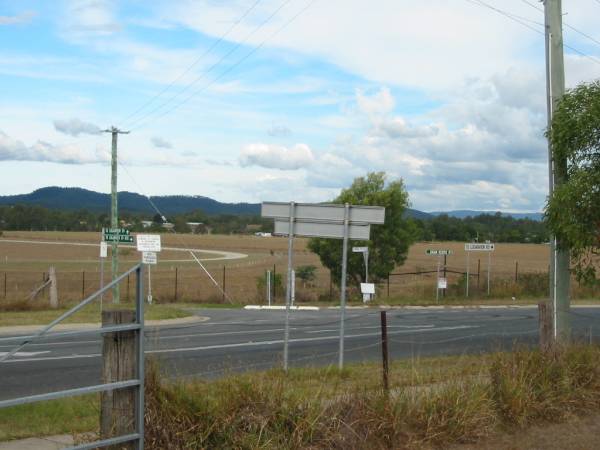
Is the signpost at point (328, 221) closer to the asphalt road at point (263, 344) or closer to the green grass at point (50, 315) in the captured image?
the asphalt road at point (263, 344)

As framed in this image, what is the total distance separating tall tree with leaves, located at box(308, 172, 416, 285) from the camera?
43.1 metres

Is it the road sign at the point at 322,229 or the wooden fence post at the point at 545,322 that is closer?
the wooden fence post at the point at 545,322

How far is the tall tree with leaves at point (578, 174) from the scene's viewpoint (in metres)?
12.1

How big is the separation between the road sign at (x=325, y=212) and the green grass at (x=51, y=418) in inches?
171

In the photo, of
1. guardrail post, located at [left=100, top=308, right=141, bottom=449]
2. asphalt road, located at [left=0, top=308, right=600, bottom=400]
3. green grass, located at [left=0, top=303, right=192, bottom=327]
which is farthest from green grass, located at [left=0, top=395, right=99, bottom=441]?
green grass, located at [left=0, top=303, right=192, bottom=327]

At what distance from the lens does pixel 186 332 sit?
70.9 ft

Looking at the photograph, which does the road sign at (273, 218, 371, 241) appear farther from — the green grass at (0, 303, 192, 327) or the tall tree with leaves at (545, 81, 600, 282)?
the green grass at (0, 303, 192, 327)

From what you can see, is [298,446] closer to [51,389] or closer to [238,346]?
[51,389]

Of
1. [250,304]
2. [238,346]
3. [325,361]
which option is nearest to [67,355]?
[238,346]

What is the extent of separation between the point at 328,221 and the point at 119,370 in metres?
6.42

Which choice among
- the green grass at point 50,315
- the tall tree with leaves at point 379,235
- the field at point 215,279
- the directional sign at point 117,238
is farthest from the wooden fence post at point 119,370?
the tall tree with leaves at point 379,235

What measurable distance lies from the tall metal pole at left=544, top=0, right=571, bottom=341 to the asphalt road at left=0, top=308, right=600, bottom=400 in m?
0.65

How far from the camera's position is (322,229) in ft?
40.6

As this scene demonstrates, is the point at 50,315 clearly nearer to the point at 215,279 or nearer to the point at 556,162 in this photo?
the point at 556,162
